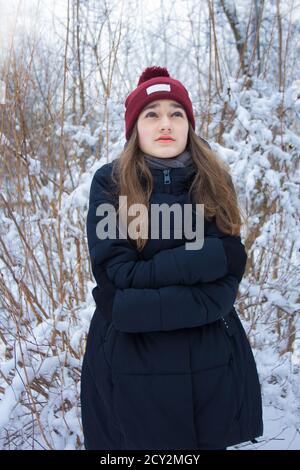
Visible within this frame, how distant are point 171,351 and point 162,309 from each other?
0.17 meters

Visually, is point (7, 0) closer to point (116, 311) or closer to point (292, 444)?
point (116, 311)

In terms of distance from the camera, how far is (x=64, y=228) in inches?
97.8

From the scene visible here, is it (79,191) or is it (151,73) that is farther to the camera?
(79,191)

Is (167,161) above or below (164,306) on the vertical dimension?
above

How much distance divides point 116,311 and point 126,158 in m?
0.58

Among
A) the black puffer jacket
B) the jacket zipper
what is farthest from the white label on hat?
the black puffer jacket

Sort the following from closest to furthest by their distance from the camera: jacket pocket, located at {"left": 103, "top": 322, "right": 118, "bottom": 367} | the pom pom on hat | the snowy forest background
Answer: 1. jacket pocket, located at {"left": 103, "top": 322, "right": 118, "bottom": 367}
2. the pom pom on hat
3. the snowy forest background

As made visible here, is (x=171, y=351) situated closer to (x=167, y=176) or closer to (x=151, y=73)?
(x=167, y=176)

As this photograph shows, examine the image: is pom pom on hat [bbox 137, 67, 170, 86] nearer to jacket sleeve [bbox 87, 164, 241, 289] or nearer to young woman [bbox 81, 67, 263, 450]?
A: young woman [bbox 81, 67, 263, 450]

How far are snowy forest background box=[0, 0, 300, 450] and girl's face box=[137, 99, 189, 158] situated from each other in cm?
73

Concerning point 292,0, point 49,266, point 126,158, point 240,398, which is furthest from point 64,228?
point 292,0

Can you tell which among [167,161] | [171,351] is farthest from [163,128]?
[171,351]

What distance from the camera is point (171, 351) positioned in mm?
1331

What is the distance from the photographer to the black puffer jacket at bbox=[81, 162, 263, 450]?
129 cm
